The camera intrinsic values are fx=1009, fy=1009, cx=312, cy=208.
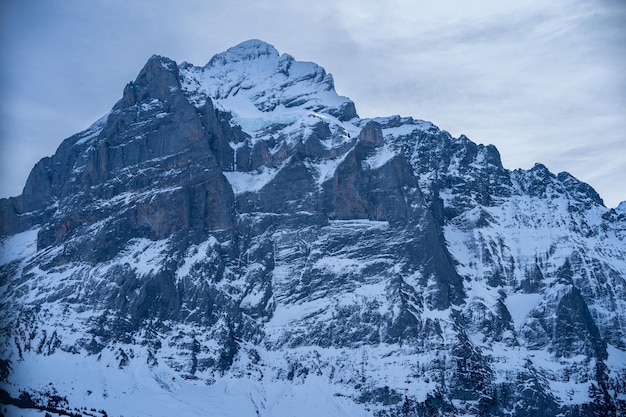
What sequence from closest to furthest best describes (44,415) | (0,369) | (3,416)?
(3,416), (0,369), (44,415)

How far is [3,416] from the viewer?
3174 inches

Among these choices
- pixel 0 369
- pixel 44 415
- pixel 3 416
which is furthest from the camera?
pixel 44 415

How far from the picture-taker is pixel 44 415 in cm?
16488

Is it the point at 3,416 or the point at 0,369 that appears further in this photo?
the point at 0,369

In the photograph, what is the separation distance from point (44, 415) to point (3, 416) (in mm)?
88097

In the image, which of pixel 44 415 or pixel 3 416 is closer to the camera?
pixel 3 416

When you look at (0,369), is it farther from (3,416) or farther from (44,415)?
(44,415)

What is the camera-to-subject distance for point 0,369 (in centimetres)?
9894

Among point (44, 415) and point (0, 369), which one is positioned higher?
point (0, 369)

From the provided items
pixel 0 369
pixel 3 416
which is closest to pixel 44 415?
pixel 0 369

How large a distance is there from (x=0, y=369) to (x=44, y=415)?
69632 mm

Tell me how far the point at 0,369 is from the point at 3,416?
63.2ft

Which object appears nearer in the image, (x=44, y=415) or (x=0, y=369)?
(x=0, y=369)
